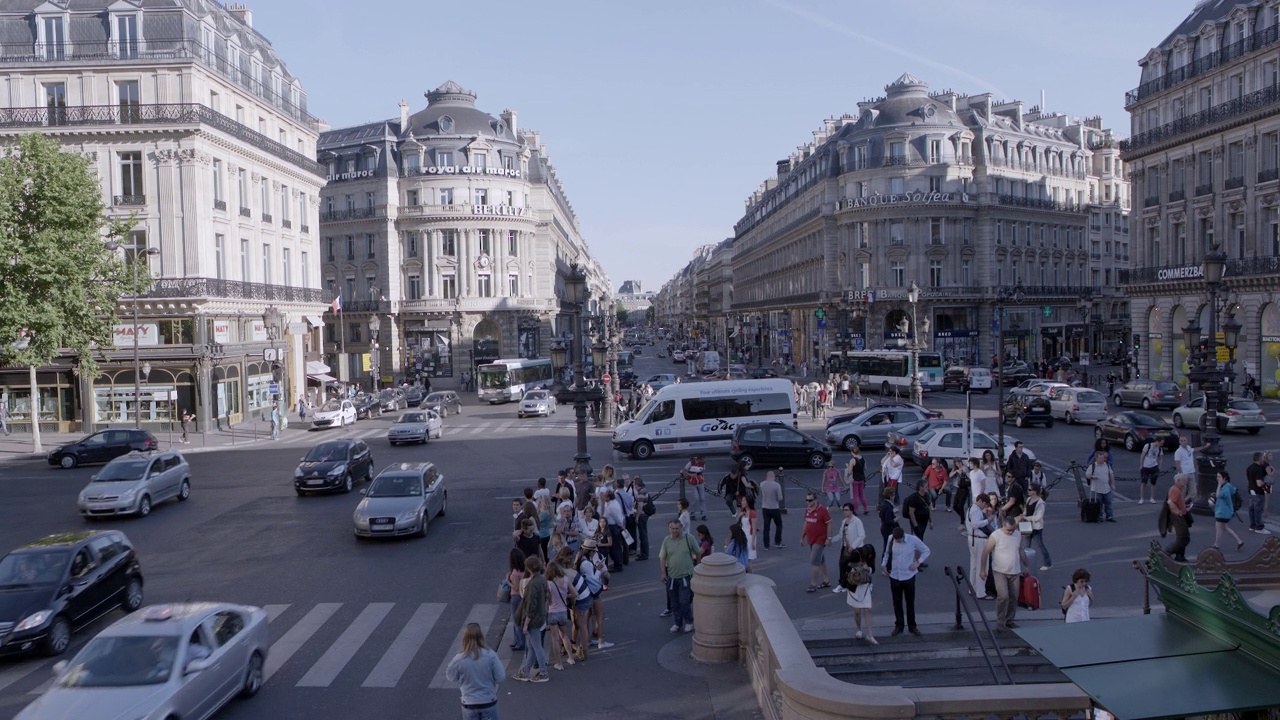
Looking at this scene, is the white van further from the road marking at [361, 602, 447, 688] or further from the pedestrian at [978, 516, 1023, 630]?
the pedestrian at [978, 516, 1023, 630]

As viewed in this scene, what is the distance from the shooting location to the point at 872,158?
233 ft

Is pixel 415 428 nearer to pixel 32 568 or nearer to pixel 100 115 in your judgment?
pixel 100 115

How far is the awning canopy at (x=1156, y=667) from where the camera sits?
465cm

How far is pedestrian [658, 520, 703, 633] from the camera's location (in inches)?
510

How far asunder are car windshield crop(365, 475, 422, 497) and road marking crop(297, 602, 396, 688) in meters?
5.73

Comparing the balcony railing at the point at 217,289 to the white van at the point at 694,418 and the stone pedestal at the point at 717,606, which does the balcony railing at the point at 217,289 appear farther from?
the stone pedestal at the point at 717,606

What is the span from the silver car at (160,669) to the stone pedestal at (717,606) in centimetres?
540

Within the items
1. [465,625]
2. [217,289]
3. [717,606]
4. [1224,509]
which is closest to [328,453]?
[465,625]

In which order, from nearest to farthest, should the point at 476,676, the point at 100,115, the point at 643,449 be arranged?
the point at 476,676
the point at 643,449
the point at 100,115

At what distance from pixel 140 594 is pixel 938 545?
14.4 metres

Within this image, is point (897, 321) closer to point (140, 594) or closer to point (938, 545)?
point (938, 545)

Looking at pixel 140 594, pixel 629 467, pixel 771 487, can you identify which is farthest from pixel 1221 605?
pixel 629 467

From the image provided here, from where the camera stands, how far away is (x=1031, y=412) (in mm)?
38094

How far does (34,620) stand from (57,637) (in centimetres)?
46
